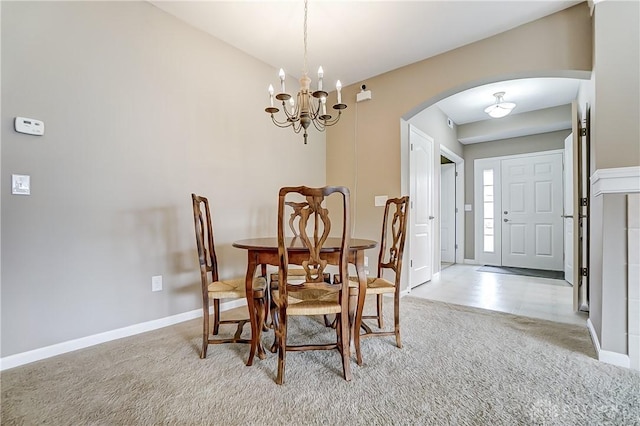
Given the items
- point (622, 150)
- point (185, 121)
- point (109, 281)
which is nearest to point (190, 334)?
point (109, 281)

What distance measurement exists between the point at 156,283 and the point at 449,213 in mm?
5422

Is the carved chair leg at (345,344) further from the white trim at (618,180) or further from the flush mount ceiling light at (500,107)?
the flush mount ceiling light at (500,107)

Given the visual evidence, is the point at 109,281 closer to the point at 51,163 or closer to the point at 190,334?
the point at 190,334

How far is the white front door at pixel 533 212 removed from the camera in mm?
5016

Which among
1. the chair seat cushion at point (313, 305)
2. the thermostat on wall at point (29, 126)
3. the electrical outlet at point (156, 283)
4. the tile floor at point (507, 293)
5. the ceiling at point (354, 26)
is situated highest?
the ceiling at point (354, 26)

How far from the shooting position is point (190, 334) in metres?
2.24

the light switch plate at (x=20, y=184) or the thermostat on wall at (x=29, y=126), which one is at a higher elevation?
the thermostat on wall at (x=29, y=126)

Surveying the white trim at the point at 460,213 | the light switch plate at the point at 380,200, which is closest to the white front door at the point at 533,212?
the white trim at the point at 460,213

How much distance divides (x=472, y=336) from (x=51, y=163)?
321cm

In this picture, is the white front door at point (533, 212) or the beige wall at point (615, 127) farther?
the white front door at point (533, 212)

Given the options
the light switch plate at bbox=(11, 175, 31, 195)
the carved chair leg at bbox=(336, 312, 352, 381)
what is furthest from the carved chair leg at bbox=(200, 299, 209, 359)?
the light switch plate at bbox=(11, 175, 31, 195)

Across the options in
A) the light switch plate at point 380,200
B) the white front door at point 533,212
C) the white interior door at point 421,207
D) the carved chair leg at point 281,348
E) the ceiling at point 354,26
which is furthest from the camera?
the white front door at point 533,212

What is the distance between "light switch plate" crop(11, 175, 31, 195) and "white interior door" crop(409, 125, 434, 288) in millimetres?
3465

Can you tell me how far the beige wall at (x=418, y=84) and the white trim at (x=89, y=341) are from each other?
2.26m
